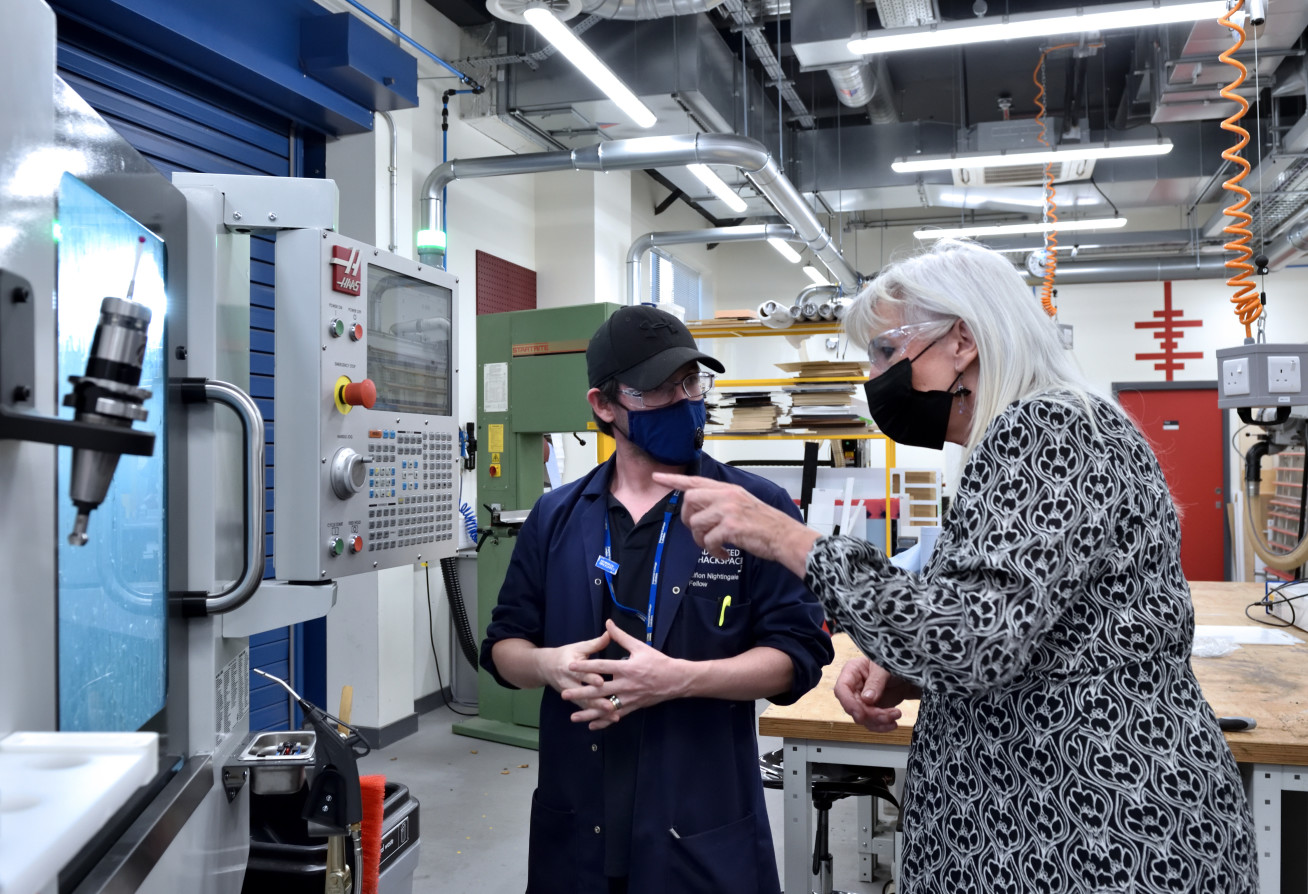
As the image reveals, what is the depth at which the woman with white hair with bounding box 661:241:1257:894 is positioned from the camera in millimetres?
1100

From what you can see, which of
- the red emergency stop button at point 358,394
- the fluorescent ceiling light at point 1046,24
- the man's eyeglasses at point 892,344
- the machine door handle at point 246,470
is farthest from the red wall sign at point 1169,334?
the machine door handle at point 246,470

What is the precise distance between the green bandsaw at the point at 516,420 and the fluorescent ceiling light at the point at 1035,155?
105 inches

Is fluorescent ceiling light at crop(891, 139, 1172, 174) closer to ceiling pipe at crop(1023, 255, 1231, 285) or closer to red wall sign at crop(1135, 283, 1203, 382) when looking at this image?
ceiling pipe at crop(1023, 255, 1231, 285)

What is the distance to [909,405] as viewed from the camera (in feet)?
4.57

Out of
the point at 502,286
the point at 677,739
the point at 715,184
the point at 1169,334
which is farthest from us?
the point at 1169,334

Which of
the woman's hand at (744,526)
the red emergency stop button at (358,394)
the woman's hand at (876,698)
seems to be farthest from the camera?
the red emergency stop button at (358,394)

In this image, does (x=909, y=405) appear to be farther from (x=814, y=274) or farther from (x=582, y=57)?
(x=814, y=274)

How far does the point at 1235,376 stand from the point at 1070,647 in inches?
101

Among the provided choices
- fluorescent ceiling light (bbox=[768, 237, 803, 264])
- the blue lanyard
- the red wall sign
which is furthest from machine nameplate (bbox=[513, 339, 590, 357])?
the red wall sign

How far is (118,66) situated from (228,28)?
1.17 feet

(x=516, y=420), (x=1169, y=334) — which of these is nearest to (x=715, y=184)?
(x=516, y=420)

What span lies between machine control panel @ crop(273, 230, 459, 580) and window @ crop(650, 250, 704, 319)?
22.4 ft

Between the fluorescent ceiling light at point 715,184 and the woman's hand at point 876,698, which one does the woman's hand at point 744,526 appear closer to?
the woman's hand at point 876,698

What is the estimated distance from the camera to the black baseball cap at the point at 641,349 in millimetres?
1658
